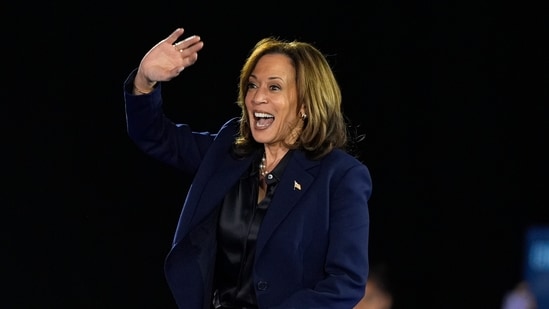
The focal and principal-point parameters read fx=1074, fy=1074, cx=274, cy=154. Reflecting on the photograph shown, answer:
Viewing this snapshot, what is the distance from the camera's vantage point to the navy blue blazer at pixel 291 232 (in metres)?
2.57

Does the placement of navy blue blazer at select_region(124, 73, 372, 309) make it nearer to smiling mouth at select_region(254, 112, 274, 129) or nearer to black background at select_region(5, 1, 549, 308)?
smiling mouth at select_region(254, 112, 274, 129)

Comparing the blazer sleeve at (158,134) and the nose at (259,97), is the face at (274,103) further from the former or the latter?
the blazer sleeve at (158,134)

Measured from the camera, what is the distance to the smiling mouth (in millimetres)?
2760

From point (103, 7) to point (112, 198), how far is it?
2.57ft

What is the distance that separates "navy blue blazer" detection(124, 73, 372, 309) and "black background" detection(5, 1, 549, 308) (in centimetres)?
160

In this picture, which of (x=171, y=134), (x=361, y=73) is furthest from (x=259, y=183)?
(x=361, y=73)

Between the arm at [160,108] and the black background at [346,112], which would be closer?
the arm at [160,108]

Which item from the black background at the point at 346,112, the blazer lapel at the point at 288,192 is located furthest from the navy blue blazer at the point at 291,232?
the black background at the point at 346,112

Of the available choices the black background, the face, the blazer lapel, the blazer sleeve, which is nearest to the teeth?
the face

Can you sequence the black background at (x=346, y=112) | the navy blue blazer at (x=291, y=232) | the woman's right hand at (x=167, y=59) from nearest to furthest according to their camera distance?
1. the navy blue blazer at (x=291, y=232)
2. the woman's right hand at (x=167, y=59)
3. the black background at (x=346, y=112)

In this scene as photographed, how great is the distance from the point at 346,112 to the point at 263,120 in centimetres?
199

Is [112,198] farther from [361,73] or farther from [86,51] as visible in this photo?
[361,73]

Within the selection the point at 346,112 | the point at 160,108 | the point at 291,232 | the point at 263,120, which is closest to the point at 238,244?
the point at 291,232

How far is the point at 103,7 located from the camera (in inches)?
171
